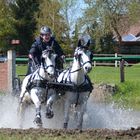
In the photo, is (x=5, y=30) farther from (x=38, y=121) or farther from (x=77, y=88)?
(x=38, y=121)

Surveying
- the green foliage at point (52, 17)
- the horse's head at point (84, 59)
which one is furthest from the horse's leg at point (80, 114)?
the green foliage at point (52, 17)

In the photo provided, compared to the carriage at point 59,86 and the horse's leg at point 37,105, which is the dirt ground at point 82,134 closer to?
the horse's leg at point 37,105

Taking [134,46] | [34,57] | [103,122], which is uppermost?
[134,46]

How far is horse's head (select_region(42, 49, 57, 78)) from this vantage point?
39.9 feet

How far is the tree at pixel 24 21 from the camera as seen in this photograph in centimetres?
6750

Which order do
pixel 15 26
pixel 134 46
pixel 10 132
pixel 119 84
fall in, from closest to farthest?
pixel 10 132
pixel 119 84
pixel 15 26
pixel 134 46

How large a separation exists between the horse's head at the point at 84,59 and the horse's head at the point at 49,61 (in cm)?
48

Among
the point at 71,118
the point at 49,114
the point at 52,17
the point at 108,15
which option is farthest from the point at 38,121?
the point at 108,15

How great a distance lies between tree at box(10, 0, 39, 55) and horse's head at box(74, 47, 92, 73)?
5445 centimetres

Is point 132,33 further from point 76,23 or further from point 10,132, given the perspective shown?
point 10,132

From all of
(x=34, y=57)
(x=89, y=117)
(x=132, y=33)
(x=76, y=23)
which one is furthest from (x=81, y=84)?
(x=132, y=33)

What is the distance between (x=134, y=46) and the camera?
85250mm

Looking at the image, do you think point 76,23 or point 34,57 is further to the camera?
point 76,23

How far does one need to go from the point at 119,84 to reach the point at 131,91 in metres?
0.86
